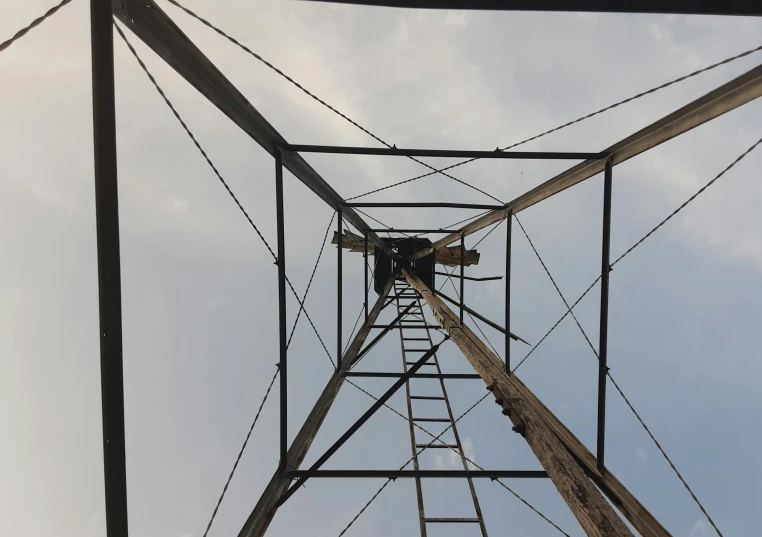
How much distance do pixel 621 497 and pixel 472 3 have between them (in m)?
4.33

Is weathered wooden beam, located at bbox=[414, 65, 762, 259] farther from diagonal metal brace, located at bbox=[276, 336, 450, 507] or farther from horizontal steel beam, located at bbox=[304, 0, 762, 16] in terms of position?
diagonal metal brace, located at bbox=[276, 336, 450, 507]

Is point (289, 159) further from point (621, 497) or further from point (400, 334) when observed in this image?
point (400, 334)

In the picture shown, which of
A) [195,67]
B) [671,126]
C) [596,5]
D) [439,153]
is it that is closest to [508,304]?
[439,153]

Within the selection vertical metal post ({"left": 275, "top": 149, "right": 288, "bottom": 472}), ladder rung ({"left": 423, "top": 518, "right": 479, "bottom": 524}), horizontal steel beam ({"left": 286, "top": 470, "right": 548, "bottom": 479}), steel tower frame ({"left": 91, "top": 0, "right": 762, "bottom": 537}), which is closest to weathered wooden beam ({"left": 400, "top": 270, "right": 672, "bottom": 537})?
steel tower frame ({"left": 91, "top": 0, "right": 762, "bottom": 537})

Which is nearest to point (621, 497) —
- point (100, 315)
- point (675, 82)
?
point (675, 82)

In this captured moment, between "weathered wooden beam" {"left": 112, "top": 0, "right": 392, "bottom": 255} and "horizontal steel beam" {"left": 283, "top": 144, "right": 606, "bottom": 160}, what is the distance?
27 centimetres

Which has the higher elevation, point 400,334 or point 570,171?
point 400,334

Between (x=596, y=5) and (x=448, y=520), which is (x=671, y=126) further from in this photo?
(x=448, y=520)

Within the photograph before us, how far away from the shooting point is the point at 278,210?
4.37 meters

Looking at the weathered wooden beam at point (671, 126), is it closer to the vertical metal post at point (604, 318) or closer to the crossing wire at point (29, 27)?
the vertical metal post at point (604, 318)

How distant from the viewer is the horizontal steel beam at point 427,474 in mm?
4484

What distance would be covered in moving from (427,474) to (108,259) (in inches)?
153

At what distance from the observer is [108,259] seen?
208 centimetres

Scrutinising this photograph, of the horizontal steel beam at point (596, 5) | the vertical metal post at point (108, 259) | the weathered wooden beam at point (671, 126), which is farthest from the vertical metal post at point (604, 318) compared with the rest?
the vertical metal post at point (108, 259)
